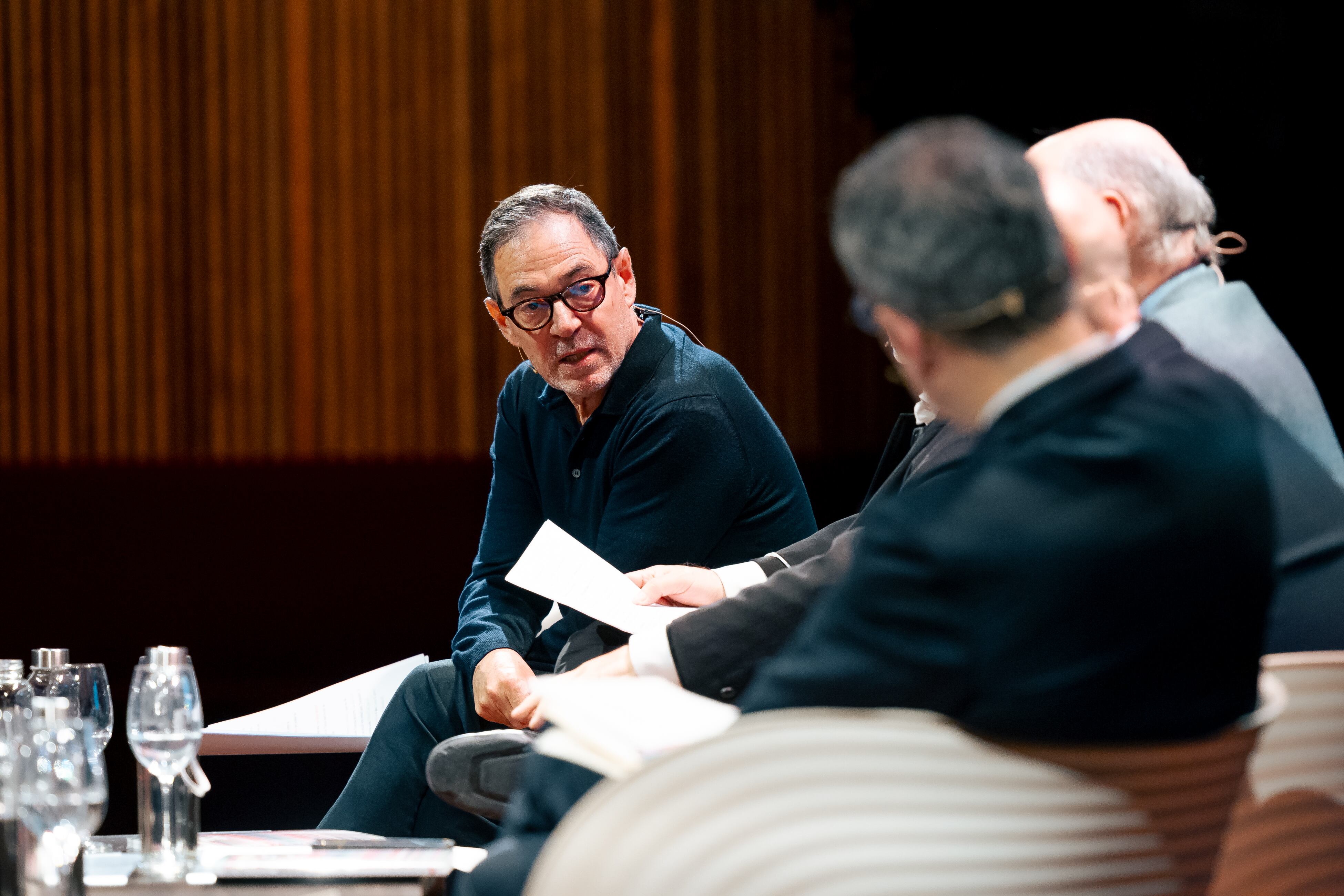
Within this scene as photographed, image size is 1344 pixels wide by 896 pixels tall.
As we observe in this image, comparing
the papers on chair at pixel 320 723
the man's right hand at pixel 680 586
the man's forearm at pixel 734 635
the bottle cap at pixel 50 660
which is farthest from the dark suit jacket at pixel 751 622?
the bottle cap at pixel 50 660

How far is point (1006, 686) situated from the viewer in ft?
3.07

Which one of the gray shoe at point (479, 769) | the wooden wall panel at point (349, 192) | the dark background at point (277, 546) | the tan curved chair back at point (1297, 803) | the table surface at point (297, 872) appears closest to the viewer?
the tan curved chair back at point (1297, 803)

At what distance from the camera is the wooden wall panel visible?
4.65 m

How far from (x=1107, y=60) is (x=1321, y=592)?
2.42 m

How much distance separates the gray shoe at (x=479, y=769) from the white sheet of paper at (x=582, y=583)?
226mm

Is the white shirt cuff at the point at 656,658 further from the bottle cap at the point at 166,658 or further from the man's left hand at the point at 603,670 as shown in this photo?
the bottle cap at the point at 166,658

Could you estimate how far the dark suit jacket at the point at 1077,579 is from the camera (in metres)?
0.93

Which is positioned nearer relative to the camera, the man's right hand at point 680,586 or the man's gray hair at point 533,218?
the man's right hand at point 680,586

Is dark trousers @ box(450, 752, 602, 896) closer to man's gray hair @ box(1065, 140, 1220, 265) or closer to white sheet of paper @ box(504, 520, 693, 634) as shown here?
white sheet of paper @ box(504, 520, 693, 634)

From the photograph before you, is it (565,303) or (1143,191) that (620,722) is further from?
(565,303)

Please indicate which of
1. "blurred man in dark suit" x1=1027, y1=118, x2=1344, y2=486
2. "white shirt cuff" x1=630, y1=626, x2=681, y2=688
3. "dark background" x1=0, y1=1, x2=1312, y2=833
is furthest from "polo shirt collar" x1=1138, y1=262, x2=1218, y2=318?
"dark background" x1=0, y1=1, x2=1312, y2=833

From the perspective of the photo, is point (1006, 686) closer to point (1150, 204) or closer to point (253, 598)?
point (1150, 204)

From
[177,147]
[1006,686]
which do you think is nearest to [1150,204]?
[1006,686]

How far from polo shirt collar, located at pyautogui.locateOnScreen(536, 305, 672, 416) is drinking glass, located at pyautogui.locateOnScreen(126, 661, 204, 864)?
3.28ft
